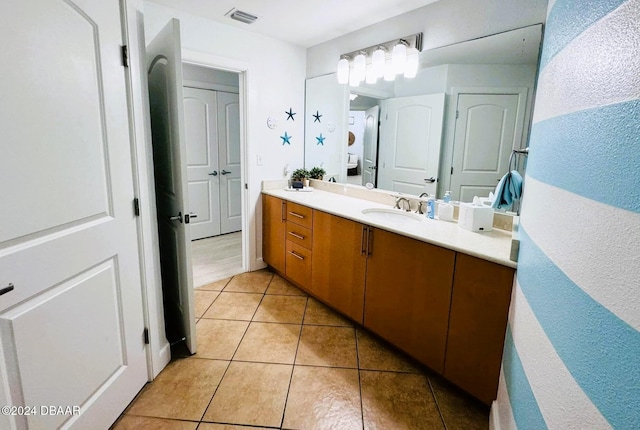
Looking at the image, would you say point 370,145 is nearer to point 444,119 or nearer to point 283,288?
point 444,119

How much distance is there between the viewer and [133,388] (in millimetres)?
1557

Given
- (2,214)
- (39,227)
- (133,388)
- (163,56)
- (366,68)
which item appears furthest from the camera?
(366,68)

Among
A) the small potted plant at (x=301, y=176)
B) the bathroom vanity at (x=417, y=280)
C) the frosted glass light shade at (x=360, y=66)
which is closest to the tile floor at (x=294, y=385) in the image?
the bathroom vanity at (x=417, y=280)

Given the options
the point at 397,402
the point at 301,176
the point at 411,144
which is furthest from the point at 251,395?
the point at 301,176

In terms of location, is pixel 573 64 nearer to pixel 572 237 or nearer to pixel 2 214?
pixel 572 237

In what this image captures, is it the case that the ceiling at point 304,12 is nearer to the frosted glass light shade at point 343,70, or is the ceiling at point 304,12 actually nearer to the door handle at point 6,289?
the frosted glass light shade at point 343,70

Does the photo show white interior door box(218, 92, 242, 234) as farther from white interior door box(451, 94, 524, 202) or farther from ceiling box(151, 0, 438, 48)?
white interior door box(451, 94, 524, 202)

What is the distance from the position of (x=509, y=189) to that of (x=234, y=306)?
7.06ft

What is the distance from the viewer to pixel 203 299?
2.64m

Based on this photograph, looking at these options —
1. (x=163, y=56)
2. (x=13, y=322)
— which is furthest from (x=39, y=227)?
(x=163, y=56)

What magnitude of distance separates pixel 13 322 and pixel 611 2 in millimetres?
1781

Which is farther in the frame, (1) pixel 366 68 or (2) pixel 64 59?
(1) pixel 366 68

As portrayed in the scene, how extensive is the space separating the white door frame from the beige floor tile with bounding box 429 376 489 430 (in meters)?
1.26

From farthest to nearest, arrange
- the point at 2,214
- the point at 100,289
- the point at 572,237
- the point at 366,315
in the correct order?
1. the point at 366,315
2. the point at 100,289
3. the point at 2,214
4. the point at 572,237
